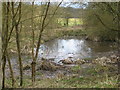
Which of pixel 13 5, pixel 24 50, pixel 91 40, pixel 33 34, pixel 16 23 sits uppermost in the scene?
pixel 13 5

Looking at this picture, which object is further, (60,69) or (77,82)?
(60,69)

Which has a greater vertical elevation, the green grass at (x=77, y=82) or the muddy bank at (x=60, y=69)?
the green grass at (x=77, y=82)

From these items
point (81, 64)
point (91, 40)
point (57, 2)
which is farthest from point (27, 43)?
point (91, 40)

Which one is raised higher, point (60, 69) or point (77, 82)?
point (77, 82)

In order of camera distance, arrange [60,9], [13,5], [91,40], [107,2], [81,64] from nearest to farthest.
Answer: [13,5] → [107,2] → [60,9] → [81,64] → [91,40]

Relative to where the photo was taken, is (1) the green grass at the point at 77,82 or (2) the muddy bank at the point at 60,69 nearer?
(1) the green grass at the point at 77,82

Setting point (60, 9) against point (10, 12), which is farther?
point (60, 9)

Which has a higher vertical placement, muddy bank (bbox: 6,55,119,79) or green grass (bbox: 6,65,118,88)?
green grass (bbox: 6,65,118,88)

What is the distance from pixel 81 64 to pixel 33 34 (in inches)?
178

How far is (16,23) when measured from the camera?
3.20 metres

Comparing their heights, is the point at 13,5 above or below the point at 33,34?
above

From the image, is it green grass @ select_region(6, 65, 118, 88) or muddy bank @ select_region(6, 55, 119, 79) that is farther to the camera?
muddy bank @ select_region(6, 55, 119, 79)

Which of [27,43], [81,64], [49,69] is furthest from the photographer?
[81,64]

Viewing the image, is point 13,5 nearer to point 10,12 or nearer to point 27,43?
point 10,12
